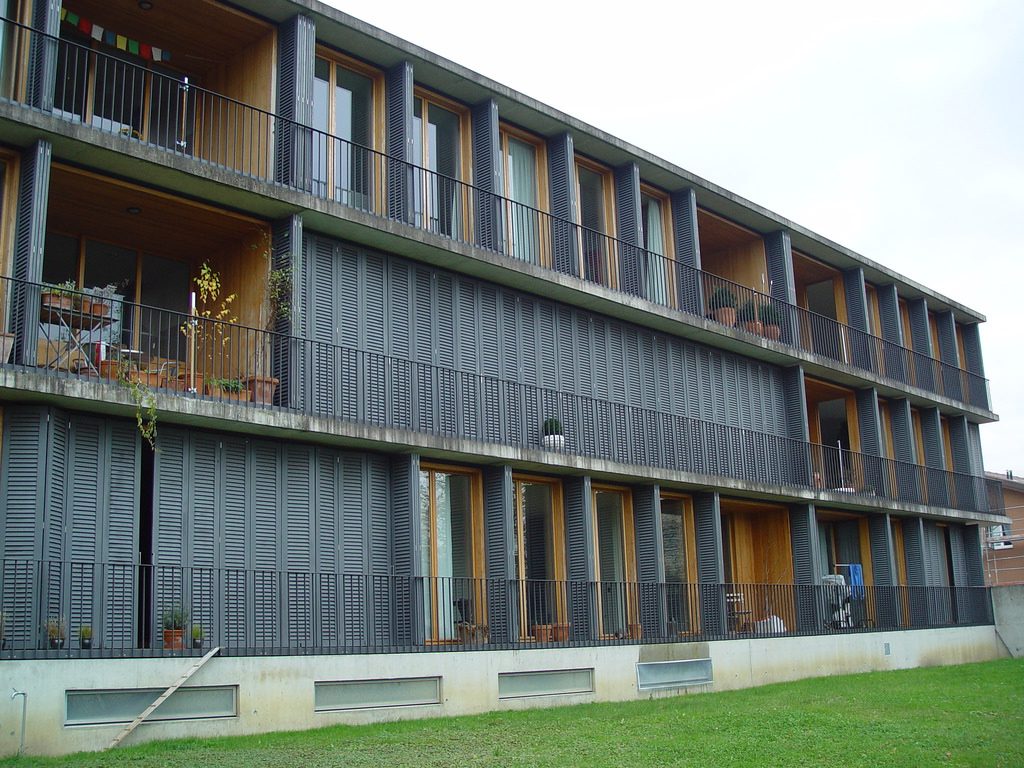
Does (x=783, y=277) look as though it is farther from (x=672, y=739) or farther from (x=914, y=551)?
(x=672, y=739)

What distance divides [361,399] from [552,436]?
3.92 m

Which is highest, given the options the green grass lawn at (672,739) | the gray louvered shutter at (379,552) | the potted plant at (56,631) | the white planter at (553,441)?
the white planter at (553,441)

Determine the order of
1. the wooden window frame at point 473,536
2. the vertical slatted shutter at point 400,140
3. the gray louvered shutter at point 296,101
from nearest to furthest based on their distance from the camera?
the gray louvered shutter at point 296,101 < the wooden window frame at point 473,536 < the vertical slatted shutter at point 400,140

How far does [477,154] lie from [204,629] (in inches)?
378

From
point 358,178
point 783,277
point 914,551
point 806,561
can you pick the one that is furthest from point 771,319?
point 358,178

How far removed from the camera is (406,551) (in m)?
17.2

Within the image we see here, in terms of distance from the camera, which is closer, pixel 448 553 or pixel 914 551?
pixel 448 553

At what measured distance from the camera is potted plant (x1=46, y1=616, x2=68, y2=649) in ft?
43.3

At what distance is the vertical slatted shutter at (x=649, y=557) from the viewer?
2103 cm

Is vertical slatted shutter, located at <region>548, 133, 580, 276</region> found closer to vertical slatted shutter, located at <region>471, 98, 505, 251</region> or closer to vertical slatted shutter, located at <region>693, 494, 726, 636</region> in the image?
vertical slatted shutter, located at <region>471, 98, 505, 251</region>

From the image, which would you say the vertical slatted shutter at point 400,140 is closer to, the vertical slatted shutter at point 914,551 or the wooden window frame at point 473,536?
the wooden window frame at point 473,536

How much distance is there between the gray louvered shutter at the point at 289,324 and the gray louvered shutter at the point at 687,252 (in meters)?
9.40

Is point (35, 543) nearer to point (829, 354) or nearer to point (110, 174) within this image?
point (110, 174)

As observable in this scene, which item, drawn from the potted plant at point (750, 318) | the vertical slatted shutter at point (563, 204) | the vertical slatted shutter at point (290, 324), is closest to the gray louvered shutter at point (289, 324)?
the vertical slatted shutter at point (290, 324)
